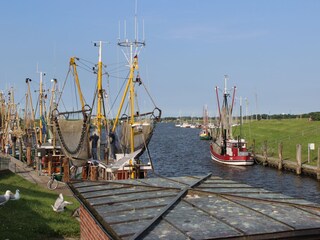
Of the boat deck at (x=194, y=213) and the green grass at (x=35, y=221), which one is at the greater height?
the boat deck at (x=194, y=213)

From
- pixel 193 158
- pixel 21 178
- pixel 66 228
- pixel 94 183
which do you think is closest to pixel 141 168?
pixel 21 178

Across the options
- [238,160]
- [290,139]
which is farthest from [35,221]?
[290,139]

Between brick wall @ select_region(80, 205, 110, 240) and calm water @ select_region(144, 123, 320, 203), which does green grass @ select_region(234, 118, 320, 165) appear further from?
brick wall @ select_region(80, 205, 110, 240)

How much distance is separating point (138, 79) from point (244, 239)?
31748 millimetres

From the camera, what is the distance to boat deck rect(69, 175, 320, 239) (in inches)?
400

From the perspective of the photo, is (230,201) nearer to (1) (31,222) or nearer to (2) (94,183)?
(2) (94,183)

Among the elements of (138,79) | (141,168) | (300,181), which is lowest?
(300,181)

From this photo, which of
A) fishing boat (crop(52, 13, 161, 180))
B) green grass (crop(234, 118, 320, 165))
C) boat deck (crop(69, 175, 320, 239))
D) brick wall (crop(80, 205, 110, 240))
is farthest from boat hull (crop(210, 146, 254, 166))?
brick wall (crop(80, 205, 110, 240))

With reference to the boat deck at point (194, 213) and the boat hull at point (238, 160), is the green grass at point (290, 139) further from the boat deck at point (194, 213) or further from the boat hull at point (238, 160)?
the boat deck at point (194, 213)

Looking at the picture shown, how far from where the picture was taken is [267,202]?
13289 millimetres

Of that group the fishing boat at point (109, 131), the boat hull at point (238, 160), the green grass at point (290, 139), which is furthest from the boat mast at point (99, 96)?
the boat hull at point (238, 160)

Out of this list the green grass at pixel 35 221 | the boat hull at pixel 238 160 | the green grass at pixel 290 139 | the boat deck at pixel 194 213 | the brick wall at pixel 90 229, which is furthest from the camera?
the boat hull at pixel 238 160

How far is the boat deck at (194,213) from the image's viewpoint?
10164 millimetres

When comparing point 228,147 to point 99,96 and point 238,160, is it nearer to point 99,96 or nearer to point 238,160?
point 238,160
